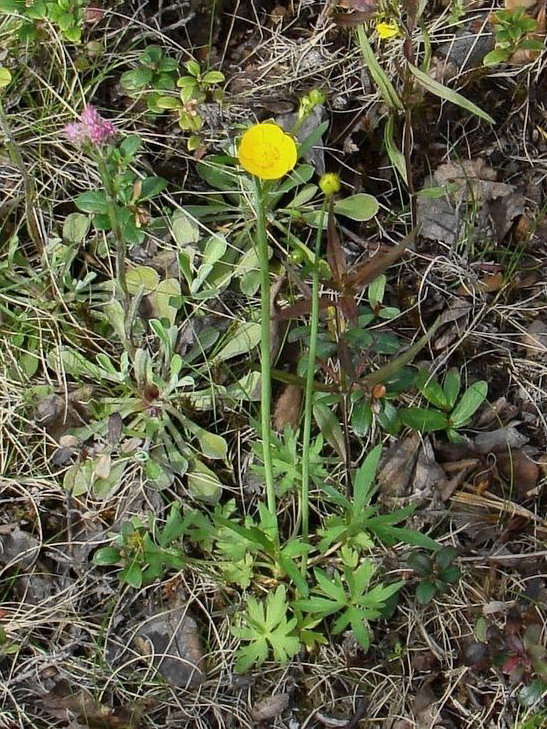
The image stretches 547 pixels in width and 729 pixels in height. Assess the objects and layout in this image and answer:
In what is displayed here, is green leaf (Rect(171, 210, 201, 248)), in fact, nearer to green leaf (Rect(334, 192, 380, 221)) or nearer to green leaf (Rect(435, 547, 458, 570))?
green leaf (Rect(334, 192, 380, 221))

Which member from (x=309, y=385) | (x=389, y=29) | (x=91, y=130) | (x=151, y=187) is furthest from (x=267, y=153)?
(x=389, y=29)

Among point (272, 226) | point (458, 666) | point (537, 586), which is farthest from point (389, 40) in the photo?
point (458, 666)

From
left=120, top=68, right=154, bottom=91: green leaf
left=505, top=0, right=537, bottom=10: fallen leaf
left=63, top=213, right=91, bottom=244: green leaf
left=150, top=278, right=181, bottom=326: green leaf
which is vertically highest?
left=505, top=0, right=537, bottom=10: fallen leaf

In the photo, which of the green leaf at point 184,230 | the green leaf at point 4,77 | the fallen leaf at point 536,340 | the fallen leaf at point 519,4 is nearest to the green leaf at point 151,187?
the green leaf at point 184,230

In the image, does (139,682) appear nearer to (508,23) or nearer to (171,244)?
(171,244)

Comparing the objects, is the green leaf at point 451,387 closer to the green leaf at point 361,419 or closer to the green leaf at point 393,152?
the green leaf at point 361,419

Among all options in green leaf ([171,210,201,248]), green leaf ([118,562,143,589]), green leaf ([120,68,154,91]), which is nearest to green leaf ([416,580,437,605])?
green leaf ([118,562,143,589])
